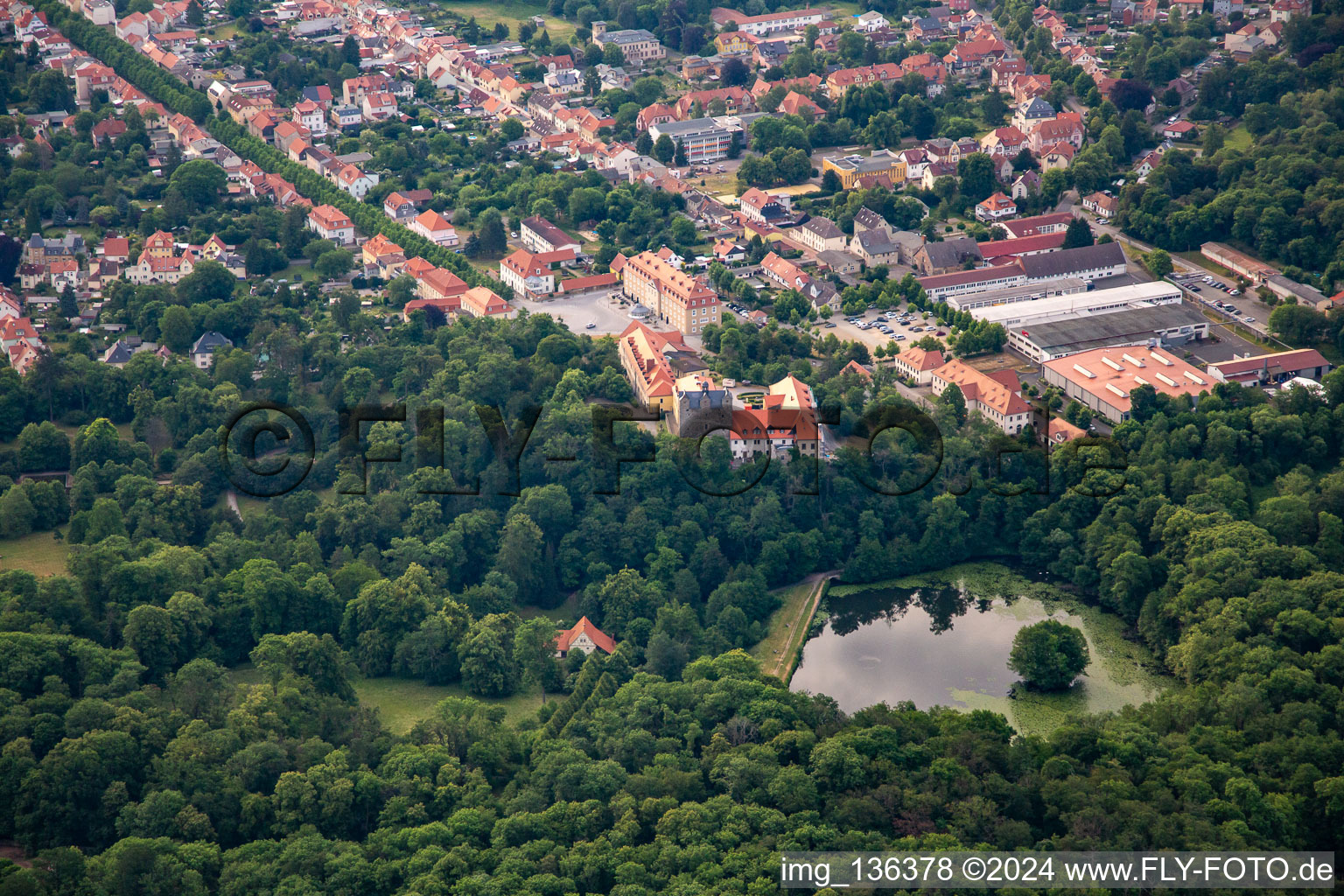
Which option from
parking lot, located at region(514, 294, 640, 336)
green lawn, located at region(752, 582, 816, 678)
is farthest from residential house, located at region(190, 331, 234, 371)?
green lawn, located at region(752, 582, 816, 678)

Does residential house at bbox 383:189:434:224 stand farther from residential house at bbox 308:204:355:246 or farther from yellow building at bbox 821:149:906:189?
yellow building at bbox 821:149:906:189

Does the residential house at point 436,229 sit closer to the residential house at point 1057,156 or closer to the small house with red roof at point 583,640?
the residential house at point 1057,156

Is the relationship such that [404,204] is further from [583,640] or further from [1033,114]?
[583,640]

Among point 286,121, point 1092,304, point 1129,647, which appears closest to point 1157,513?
point 1129,647

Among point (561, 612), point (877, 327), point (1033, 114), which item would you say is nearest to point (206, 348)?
point (561, 612)

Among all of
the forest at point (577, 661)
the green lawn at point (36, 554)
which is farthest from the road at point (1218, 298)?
the green lawn at point (36, 554)
